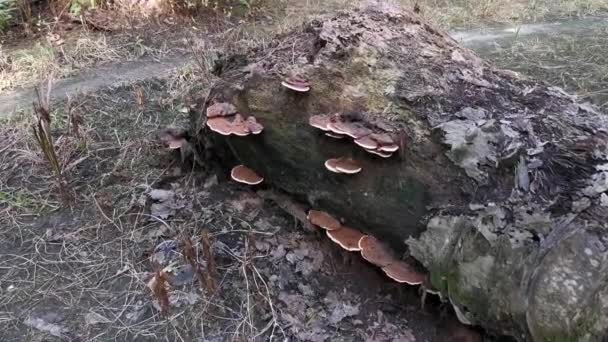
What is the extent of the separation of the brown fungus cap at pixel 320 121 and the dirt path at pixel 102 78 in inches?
134

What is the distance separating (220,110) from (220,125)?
0.17 m

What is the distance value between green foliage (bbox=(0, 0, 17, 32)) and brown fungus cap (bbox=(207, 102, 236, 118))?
5.24m

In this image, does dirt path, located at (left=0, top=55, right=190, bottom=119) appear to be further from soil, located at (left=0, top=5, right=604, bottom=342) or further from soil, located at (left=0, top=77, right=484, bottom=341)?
soil, located at (left=0, top=77, right=484, bottom=341)

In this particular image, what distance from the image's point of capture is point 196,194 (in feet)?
12.9

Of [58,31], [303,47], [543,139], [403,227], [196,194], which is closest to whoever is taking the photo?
[543,139]

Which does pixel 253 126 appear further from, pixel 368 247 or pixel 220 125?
pixel 368 247

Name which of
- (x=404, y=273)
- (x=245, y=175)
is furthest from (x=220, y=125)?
(x=404, y=273)

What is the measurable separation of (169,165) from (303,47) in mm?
1457

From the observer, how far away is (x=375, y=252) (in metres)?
3.04

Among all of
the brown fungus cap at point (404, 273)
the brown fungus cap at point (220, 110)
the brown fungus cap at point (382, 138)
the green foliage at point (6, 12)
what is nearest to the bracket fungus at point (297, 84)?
the brown fungus cap at point (220, 110)

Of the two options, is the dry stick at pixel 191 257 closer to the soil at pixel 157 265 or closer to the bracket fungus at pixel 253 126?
the soil at pixel 157 265

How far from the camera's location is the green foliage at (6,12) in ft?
23.9

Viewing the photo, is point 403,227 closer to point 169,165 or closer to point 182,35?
point 169,165

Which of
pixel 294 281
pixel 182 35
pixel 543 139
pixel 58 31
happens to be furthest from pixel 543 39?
pixel 58 31
